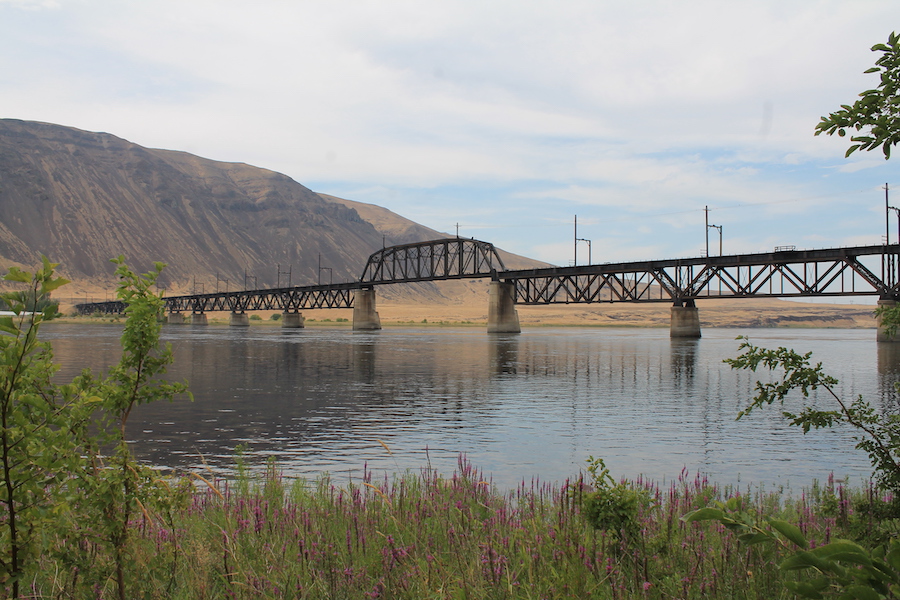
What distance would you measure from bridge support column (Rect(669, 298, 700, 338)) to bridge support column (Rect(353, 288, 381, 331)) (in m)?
65.0

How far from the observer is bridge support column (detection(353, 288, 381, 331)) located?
142 m

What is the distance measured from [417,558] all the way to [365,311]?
14010cm

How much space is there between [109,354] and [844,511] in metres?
51.3

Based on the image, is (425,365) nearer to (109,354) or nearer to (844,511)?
(109,354)

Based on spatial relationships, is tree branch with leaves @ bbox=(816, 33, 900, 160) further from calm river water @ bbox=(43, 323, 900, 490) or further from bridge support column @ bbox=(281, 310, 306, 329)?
bridge support column @ bbox=(281, 310, 306, 329)

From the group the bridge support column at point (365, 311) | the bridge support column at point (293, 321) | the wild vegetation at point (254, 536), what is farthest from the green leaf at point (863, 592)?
the bridge support column at point (293, 321)

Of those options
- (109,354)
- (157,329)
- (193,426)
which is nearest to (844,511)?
(157,329)

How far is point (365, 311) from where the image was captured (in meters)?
145

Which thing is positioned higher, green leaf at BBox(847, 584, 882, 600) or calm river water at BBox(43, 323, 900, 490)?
green leaf at BBox(847, 584, 882, 600)

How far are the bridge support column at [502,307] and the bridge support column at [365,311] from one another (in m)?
34.7

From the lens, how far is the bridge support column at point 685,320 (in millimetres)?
97125

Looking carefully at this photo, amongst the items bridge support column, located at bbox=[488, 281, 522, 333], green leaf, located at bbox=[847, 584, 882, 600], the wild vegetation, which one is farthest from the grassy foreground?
bridge support column, located at bbox=[488, 281, 522, 333]

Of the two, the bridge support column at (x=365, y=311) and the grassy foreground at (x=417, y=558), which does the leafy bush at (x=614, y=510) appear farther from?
the bridge support column at (x=365, y=311)

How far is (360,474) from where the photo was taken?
1285cm
